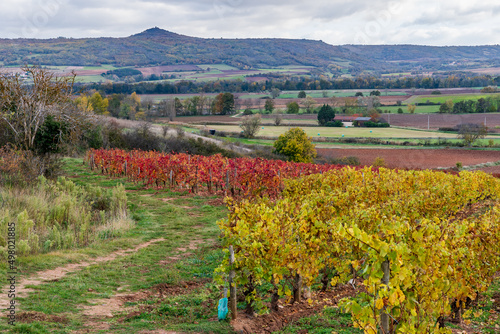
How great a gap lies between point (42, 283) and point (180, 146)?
3437 cm

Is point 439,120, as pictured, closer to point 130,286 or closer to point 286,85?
point 286,85

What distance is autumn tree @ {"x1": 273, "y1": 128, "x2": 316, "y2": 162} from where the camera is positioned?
150 feet

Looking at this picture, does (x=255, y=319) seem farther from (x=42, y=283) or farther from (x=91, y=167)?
(x=91, y=167)

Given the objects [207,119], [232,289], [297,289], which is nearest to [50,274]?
[232,289]

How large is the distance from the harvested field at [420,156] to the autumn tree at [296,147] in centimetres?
301

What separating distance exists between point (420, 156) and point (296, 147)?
1439cm

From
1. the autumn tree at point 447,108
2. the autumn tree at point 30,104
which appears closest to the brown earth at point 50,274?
the autumn tree at point 30,104

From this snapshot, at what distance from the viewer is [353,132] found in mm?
71562

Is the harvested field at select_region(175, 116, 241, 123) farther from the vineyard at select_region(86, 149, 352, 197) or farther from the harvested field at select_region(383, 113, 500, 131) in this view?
the vineyard at select_region(86, 149, 352, 197)

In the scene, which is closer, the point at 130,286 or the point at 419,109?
the point at 130,286

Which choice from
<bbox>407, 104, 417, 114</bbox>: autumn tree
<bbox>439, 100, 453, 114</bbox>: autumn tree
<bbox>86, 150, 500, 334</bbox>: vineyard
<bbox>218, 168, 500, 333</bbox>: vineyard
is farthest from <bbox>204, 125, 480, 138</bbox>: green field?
<bbox>218, 168, 500, 333</bbox>: vineyard

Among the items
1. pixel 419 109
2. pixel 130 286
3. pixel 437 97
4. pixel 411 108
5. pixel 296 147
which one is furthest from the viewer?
pixel 437 97

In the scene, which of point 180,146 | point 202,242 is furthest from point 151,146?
point 202,242

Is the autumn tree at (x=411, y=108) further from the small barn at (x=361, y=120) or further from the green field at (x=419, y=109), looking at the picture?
the small barn at (x=361, y=120)
